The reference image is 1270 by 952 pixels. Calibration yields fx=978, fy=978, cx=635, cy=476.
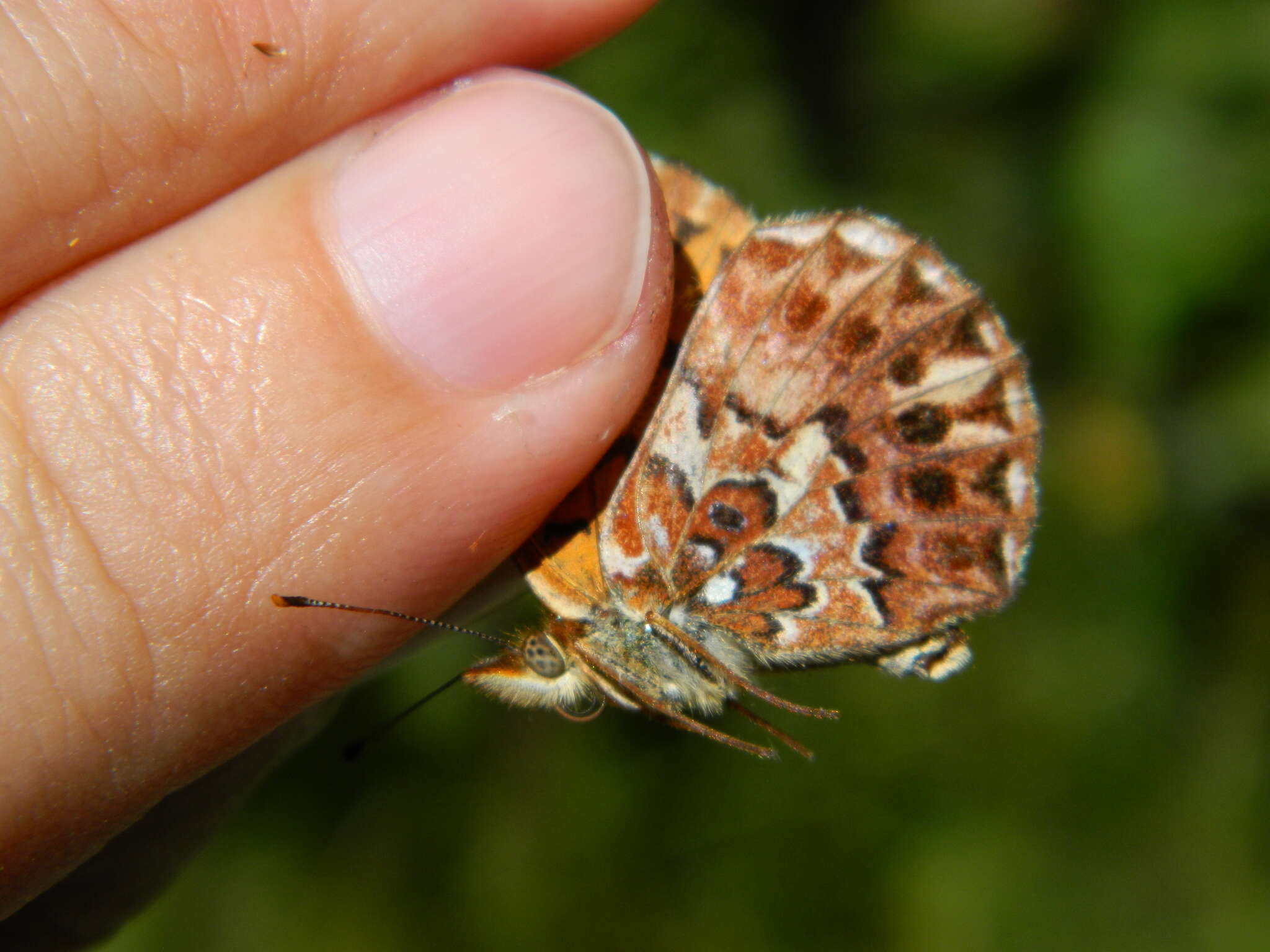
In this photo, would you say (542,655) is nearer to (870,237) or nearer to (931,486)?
(931,486)

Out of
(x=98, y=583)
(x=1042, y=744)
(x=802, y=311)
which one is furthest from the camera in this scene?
(x=1042, y=744)

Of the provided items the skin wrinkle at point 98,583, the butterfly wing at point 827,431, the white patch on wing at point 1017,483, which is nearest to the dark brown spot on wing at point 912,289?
the butterfly wing at point 827,431

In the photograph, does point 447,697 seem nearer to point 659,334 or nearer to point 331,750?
point 331,750

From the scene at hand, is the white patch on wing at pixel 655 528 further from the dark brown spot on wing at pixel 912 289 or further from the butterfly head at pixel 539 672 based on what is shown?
the dark brown spot on wing at pixel 912 289

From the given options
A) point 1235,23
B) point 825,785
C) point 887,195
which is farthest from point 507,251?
point 1235,23

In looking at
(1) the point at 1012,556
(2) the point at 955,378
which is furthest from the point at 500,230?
(1) the point at 1012,556

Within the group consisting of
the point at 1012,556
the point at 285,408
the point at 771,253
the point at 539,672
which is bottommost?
the point at 1012,556
